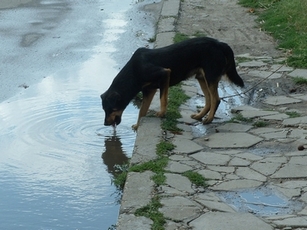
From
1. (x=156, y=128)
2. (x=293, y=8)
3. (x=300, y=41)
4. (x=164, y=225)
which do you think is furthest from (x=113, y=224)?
(x=293, y=8)

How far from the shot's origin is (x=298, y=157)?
6340 millimetres

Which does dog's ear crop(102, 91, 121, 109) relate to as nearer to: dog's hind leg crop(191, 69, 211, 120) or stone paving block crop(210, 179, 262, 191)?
dog's hind leg crop(191, 69, 211, 120)

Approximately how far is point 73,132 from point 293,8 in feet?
19.8

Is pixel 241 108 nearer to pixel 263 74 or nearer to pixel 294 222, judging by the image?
pixel 263 74

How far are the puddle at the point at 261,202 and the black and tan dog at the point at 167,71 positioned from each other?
2031mm

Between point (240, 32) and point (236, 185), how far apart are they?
20.8 ft

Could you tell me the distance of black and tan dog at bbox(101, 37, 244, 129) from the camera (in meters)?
7.41

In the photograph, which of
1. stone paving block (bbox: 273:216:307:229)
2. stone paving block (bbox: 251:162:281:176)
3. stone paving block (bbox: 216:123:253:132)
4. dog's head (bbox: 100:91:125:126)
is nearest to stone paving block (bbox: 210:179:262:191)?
stone paving block (bbox: 251:162:281:176)

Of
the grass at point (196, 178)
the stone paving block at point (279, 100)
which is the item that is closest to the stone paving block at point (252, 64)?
the stone paving block at point (279, 100)

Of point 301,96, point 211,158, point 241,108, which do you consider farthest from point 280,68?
point 211,158

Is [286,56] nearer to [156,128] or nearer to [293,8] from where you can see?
[293,8]

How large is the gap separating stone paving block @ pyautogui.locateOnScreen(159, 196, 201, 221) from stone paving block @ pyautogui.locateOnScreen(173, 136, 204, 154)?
1.17 meters

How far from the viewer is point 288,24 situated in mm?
11625

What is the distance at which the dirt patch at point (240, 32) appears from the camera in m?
8.70
